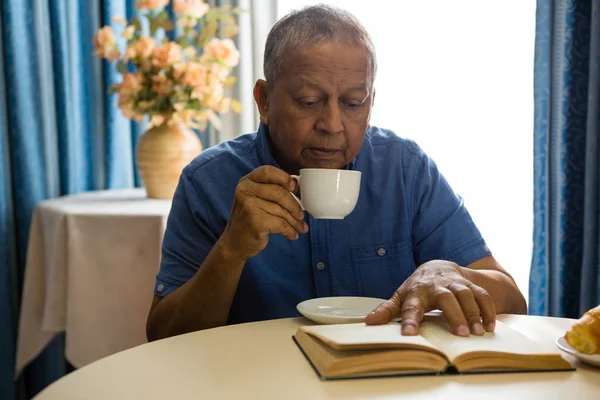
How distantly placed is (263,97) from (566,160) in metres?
1.19

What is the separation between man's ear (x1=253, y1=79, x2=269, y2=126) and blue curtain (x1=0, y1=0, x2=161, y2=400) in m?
1.56

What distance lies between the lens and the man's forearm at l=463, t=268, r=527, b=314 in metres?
1.15

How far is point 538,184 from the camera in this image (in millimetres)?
2152

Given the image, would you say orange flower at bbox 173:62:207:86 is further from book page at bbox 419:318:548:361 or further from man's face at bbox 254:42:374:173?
book page at bbox 419:318:548:361

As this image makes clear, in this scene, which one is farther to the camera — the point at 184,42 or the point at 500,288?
the point at 184,42

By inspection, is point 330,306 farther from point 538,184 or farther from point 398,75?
point 398,75

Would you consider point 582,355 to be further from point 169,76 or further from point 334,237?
point 169,76

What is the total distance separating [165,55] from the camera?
228cm

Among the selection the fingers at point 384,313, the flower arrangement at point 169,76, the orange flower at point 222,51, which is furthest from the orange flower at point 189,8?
the fingers at point 384,313

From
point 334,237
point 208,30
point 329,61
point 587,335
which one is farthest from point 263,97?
point 208,30

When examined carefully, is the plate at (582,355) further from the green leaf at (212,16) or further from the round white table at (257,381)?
→ the green leaf at (212,16)

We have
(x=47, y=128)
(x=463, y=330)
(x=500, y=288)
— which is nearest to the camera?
(x=463, y=330)

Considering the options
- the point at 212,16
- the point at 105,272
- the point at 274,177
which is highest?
the point at 212,16

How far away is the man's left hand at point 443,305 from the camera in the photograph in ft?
2.92
